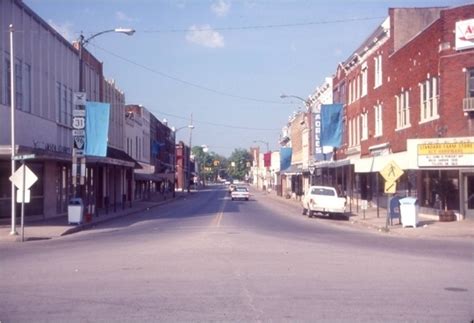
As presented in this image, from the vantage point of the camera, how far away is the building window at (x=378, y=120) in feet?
153

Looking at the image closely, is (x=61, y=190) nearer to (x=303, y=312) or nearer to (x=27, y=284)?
(x=27, y=284)

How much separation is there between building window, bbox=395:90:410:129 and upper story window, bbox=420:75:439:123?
9.88 ft

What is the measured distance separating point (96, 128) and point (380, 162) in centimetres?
1623

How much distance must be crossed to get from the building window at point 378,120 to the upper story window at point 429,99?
1016 cm

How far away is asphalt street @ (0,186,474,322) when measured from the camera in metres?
9.98

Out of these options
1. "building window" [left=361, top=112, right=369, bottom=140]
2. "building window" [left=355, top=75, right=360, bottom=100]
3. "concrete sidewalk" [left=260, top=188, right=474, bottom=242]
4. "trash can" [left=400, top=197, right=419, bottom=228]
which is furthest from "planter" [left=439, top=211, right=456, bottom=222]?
"building window" [left=355, top=75, right=360, bottom=100]

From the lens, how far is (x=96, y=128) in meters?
35.9

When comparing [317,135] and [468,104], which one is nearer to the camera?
[468,104]

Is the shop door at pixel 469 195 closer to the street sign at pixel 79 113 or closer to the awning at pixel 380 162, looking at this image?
the awning at pixel 380 162

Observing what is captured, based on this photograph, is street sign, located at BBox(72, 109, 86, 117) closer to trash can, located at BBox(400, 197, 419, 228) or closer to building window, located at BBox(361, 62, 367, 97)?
trash can, located at BBox(400, 197, 419, 228)

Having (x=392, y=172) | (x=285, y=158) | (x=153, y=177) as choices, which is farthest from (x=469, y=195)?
(x=285, y=158)

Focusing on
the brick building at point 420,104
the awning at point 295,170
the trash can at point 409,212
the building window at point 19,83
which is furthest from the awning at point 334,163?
the building window at point 19,83

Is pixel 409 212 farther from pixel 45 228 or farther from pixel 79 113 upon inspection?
pixel 79 113

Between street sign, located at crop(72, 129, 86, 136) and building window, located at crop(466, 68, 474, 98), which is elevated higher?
building window, located at crop(466, 68, 474, 98)
